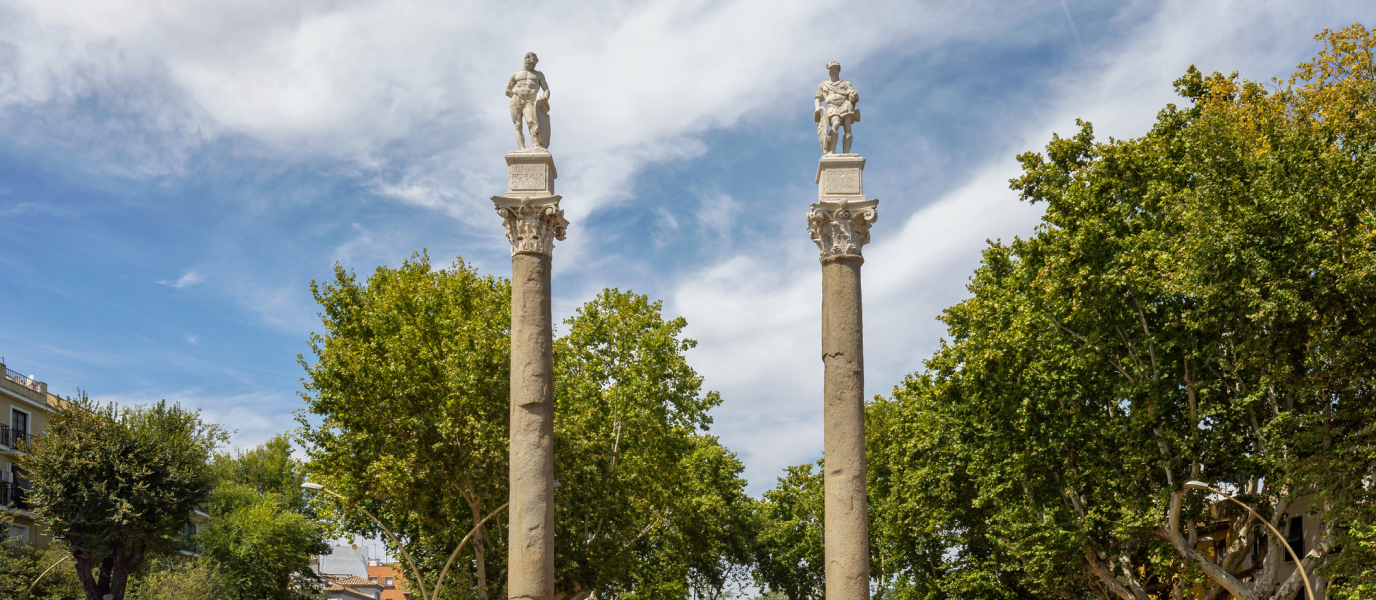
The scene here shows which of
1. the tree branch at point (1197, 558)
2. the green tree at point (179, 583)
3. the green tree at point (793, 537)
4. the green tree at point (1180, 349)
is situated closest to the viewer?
the green tree at point (1180, 349)

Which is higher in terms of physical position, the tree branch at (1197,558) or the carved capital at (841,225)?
the carved capital at (841,225)

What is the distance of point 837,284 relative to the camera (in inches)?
592

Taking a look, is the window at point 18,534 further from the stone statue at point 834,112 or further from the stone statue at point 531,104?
the stone statue at point 834,112

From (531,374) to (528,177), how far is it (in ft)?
9.72

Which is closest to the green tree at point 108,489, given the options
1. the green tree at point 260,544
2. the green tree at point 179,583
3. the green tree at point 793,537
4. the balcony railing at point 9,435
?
the green tree at point 179,583

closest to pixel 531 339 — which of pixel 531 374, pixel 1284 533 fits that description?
pixel 531 374

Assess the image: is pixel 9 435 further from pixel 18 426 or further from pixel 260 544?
pixel 260 544

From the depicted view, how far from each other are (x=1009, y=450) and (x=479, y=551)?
1287 cm

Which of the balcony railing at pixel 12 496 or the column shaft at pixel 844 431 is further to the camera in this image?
the balcony railing at pixel 12 496

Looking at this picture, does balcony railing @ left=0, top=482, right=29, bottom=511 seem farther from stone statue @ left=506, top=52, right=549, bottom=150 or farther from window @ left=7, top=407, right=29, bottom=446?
stone statue @ left=506, top=52, right=549, bottom=150

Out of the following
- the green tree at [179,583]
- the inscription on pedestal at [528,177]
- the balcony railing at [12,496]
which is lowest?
the green tree at [179,583]

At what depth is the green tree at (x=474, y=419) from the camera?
89.1 ft

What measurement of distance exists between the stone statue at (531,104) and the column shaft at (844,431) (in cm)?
455

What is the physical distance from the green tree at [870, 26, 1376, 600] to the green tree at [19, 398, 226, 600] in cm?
2437
